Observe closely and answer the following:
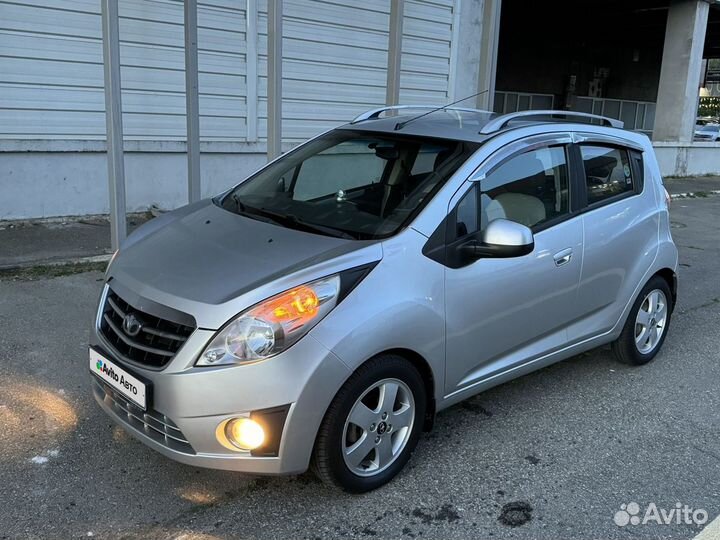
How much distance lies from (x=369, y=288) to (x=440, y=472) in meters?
1.02

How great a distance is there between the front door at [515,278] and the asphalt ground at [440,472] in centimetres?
41

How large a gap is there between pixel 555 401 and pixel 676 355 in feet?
4.74

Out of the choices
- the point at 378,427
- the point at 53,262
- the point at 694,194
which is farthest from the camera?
the point at 694,194

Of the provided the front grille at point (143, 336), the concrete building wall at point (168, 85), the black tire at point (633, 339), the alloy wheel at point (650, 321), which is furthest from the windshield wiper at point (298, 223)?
the concrete building wall at point (168, 85)

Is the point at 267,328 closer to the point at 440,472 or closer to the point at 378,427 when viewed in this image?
the point at 378,427

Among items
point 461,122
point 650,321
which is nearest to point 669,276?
point 650,321

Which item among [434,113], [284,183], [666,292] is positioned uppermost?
[434,113]

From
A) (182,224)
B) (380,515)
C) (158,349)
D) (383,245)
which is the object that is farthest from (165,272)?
(380,515)

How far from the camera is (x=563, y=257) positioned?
144 inches

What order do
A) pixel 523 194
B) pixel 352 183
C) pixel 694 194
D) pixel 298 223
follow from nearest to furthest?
pixel 298 223 → pixel 523 194 → pixel 352 183 → pixel 694 194

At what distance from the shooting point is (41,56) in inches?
293

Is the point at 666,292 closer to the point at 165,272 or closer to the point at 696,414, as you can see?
the point at 696,414

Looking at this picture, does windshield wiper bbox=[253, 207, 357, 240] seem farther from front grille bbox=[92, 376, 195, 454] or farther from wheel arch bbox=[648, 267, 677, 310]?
wheel arch bbox=[648, 267, 677, 310]

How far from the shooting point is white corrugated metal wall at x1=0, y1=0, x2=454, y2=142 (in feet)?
24.4
